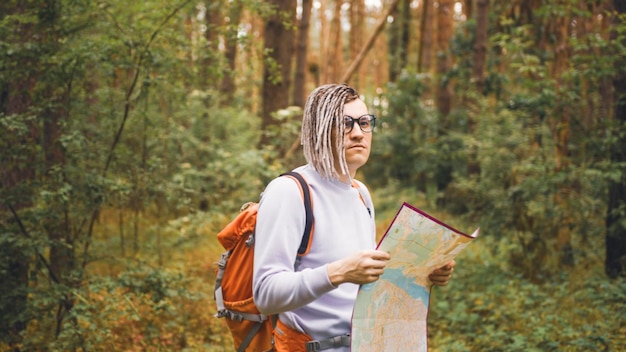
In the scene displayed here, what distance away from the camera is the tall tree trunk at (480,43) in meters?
12.4

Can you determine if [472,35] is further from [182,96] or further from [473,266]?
[182,96]

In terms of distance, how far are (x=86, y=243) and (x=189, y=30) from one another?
2.25 m

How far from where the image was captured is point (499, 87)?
13.1 meters

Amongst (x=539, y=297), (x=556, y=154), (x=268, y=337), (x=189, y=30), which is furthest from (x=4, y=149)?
(x=556, y=154)

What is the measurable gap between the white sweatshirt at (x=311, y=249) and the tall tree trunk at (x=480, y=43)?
431 inches

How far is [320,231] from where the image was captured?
212 cm

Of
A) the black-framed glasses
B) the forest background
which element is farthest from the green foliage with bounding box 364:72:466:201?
the black-framed glasses

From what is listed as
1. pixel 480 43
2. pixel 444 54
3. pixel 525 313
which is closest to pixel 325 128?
pixel 525 313

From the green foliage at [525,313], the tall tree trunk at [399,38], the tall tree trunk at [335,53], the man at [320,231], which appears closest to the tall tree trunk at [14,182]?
the man at [320,231]

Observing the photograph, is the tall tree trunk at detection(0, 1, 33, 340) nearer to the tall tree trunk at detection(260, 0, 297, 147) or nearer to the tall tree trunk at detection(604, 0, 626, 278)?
the tall tree trunk at detection(260, 0, 297, 147)

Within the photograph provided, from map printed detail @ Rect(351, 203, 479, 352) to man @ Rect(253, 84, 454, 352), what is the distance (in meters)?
0.09

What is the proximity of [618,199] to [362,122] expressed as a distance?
5.45m

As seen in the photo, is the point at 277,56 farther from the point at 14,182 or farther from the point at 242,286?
the point at 242,286

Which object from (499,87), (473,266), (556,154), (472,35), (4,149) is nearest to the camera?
(4,149)
